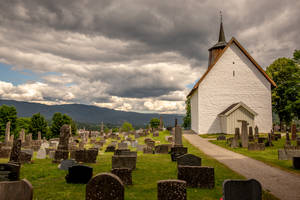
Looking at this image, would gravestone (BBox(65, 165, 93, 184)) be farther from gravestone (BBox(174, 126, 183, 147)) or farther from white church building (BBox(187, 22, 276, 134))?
white church building (BBox(187, 22, 276, 134))

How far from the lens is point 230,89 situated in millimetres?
31750

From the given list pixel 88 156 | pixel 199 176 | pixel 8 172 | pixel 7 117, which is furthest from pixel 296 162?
pixel 7 117

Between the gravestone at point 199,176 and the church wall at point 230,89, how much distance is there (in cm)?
2467

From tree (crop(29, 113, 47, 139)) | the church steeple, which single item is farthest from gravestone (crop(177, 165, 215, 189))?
tree (crop(29, 113, 47, 139))

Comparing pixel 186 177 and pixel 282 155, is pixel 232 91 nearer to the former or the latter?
pixel 282 155

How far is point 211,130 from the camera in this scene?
31312 mm

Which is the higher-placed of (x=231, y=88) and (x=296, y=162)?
(x=231, y=88)

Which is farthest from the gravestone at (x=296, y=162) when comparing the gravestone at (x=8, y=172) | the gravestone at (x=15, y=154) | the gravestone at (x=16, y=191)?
the gravestone at (x=15, y=154)

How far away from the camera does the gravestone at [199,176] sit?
710 cm

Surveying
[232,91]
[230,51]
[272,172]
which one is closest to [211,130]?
[232,91]

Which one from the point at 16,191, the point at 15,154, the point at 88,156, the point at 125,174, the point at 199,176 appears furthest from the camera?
the point at 88,156

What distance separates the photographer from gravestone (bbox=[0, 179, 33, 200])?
4836mm

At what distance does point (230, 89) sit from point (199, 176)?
2686cm

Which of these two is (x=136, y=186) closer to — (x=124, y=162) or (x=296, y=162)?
(x=124, y=162)
